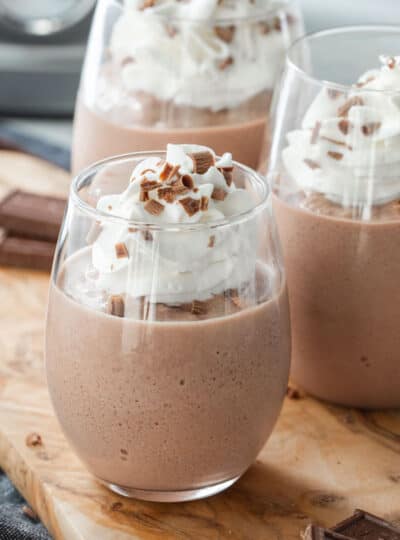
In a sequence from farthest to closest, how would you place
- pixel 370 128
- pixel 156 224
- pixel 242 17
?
pixel 242 17 < pixel 370 128 < pixel 156 224

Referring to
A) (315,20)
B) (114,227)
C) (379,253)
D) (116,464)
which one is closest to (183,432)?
(116,464)

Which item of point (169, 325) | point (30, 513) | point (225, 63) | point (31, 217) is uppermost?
point (225, 63)

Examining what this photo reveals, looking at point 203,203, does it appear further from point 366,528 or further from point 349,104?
point 366,528

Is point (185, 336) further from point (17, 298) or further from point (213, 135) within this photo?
point (17, 298)

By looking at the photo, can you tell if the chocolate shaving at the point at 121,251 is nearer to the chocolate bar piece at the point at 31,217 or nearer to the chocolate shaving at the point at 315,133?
the chocolate shaving at the point at 315,133

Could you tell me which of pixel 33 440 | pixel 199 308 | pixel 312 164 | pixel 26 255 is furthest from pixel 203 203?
pixel 26 255
